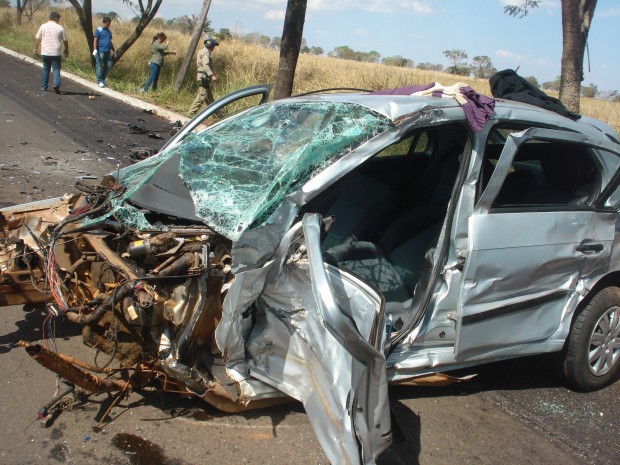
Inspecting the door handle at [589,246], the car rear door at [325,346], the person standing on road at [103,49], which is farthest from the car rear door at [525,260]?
the person standing on road at [103,49]

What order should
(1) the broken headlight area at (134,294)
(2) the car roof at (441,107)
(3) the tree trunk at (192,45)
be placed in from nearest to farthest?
(1) the broken headlight area at (134,294) → (2) the car roof at (441,107) → (3) the tree trunk at (192,45)

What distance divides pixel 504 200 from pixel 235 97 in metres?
2.13

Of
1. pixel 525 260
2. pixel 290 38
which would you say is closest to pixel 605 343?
pixel 525 260

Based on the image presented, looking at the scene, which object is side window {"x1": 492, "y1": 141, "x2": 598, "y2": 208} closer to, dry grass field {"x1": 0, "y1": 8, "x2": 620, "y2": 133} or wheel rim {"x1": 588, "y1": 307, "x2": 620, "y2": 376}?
wheel rim {"x1": 588, "y1": 307, "x2": 620, "y2": 376}

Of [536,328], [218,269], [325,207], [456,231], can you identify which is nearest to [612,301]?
[536,328]

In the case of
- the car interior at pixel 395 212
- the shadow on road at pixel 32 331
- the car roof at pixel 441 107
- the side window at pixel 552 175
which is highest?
the car roof at pixel 441 107

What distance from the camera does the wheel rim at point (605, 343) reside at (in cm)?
393

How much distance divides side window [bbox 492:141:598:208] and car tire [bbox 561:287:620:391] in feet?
2.24

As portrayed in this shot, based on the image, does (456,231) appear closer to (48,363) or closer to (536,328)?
(536,328)

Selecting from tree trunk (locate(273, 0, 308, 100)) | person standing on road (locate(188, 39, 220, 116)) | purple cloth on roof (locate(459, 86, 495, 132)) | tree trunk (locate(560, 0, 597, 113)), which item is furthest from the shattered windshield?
person standing on road (locate(188, 39, 220, 116))

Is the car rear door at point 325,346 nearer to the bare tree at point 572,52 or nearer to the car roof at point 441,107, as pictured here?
the car roof at point 441,107

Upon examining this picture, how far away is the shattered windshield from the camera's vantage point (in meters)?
3.13

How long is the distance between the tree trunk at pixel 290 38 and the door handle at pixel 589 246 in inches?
305

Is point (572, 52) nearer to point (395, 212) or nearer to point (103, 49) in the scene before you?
point (395, 212)
